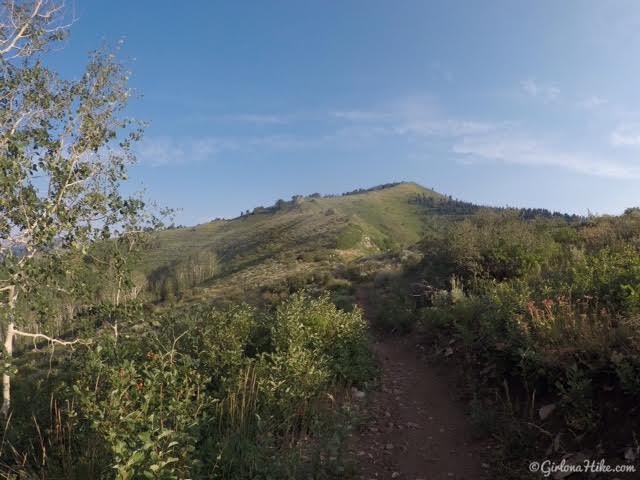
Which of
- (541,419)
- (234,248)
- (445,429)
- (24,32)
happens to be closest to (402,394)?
(445,429)

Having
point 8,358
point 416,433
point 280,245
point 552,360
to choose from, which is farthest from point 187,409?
point 280,245

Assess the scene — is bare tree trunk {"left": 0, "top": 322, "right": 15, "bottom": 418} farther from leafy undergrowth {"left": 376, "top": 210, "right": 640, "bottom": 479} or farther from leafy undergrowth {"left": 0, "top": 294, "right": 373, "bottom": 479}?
leafy undergrowth {"left": 376, "top": 210, "right": 640, "bottom": 479}

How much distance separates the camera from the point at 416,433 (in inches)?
231

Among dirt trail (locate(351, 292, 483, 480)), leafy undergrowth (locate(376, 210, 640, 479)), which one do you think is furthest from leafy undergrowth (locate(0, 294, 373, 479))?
leafy undergrowth (locate(376, 210, 640, 479))

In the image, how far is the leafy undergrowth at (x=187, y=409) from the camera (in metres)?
3.79

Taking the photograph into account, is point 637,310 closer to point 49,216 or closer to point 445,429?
point 445,429

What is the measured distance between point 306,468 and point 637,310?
4.56 metres

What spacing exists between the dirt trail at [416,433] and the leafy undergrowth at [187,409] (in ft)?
1.87

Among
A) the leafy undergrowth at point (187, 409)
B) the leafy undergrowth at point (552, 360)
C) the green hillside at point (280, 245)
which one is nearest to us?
the leafy undergrowth at point (187, 409)

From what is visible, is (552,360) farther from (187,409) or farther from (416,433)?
(187,409)

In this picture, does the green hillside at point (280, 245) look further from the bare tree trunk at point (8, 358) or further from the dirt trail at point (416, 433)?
the dirt trail at point (416, 433)

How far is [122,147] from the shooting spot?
602 centimetres

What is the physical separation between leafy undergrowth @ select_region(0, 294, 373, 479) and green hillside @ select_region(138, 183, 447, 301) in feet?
7.15

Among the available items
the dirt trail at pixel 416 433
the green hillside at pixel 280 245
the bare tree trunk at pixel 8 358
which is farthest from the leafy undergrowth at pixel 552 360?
the green hillside at pixel 280 245
